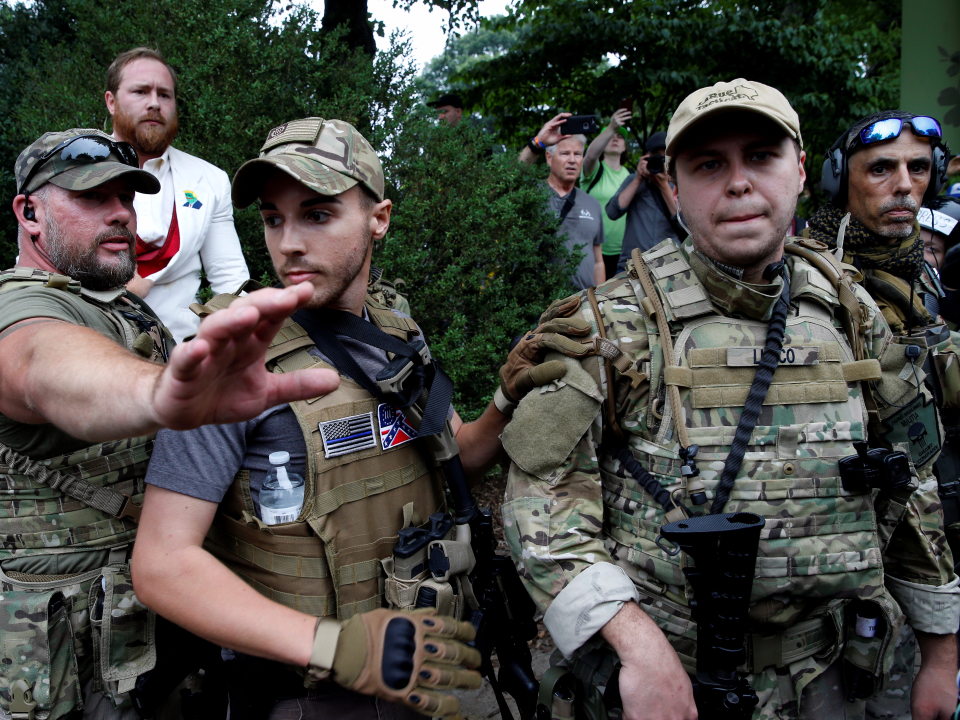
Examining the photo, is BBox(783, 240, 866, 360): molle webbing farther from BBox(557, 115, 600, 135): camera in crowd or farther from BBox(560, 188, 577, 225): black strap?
BBox(557, 115, 600, 135): camera in crowd

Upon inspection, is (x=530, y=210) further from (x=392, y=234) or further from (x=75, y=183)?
(x=75, y=183)

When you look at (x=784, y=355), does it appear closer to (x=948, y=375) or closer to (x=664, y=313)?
(x=664, y=313)

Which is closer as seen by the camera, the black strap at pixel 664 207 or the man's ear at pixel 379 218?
the man's ear at pixel 379 218

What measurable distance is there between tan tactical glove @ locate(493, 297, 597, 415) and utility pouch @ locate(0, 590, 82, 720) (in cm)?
152

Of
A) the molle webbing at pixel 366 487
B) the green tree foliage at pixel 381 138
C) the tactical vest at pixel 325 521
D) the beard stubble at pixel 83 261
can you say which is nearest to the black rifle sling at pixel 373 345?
the tactical vest at pixel 325 521

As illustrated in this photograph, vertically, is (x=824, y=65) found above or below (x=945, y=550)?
above

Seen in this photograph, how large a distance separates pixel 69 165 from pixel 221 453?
1210 mm

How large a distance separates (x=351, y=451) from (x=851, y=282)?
1.73 metres

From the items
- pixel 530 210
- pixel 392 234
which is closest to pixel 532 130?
pixel 530 210

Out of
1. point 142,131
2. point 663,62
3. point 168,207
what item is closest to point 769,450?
point 168,207

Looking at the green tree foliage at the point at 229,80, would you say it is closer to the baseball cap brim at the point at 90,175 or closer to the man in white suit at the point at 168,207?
the man in white suit at the point at 168,207

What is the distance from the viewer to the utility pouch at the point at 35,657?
6.39 ft

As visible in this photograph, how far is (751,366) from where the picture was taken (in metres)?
1.95

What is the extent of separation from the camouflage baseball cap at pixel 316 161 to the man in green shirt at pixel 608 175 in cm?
473
